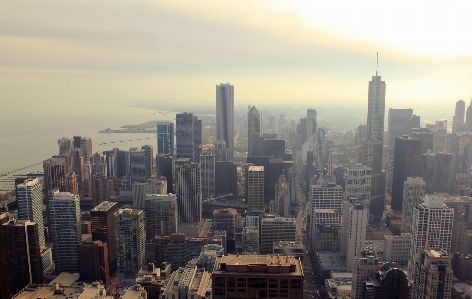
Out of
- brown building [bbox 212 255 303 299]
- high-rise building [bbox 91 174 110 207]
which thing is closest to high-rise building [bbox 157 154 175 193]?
high-rise building [bbox 91 174 110 207]

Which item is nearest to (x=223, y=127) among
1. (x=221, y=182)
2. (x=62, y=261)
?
(x=221, y=182)

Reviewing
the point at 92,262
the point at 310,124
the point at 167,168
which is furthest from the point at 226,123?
the point at 92,262

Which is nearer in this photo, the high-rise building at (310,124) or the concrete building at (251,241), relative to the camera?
the concrete building at (251,241)

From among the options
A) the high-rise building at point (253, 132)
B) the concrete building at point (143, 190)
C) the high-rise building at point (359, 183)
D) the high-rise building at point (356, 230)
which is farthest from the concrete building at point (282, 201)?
the high-rise building at point (253, 132)

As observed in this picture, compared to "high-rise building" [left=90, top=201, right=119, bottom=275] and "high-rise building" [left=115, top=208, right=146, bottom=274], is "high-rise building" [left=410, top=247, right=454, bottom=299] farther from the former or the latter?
"high-rise building" [left=90, top=201, right=119, bottom=275]

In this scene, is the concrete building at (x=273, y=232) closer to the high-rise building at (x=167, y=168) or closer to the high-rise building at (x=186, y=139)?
the high-rise building at (x=167, y=168)

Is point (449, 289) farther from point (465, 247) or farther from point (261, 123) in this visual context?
point (261, 123)
